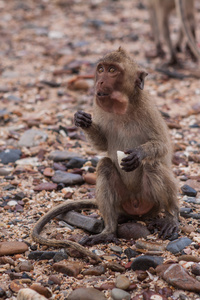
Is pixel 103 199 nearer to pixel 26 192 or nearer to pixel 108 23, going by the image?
pixel 26 192

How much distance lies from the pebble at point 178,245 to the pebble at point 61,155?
271cm

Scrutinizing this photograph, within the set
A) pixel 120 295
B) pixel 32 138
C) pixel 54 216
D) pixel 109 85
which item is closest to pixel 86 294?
pixel 120 295

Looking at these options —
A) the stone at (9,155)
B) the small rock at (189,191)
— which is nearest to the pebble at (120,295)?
the small rock at (189,191)

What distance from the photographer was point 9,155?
7.42 meters

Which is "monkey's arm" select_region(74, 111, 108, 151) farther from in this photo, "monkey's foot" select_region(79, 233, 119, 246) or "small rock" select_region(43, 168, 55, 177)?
"small rock" select_region(43, 168, 55, 177)

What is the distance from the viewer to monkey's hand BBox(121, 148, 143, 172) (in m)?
4.91

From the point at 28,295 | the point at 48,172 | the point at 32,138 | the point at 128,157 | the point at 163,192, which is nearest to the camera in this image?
the point at 28,295

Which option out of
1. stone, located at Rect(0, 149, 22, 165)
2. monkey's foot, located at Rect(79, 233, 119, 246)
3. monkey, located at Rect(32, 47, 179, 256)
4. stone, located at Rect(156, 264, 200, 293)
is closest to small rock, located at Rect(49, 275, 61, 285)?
monkey, located at Rect(32, 47, 179, 256)

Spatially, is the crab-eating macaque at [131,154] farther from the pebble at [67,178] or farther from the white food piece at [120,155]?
the pebble at [67,178]

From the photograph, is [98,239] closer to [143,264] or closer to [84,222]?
[84,222]

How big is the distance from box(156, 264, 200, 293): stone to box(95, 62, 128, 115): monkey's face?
1.71 m

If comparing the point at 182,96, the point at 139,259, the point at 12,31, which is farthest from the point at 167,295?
the point at 12,31

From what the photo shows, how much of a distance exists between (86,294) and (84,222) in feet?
4.77

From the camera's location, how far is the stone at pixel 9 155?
7309mm
